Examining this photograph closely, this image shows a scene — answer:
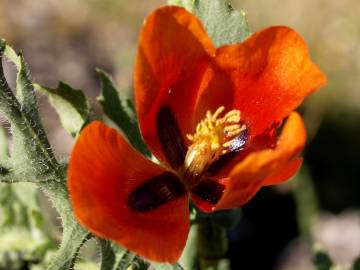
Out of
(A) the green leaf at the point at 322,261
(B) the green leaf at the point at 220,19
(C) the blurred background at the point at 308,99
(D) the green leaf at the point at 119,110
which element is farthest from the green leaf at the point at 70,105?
(C) the blurred background at the point at 308,99

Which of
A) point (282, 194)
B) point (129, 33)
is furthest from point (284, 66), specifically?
point (129, 33)

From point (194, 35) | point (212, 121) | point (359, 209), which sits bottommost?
point (359, 209)

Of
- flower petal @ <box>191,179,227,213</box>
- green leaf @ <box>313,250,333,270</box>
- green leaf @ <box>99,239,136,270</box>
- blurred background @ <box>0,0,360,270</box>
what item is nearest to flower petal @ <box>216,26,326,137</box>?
flower petal @ <box>191,179,227,213</box>

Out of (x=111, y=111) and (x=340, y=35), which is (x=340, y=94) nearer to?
(x=340, y=35)

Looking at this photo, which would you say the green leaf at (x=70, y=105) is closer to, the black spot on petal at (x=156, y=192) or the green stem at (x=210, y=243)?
the black spot on petal at (x=156, y=192)

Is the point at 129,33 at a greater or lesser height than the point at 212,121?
lesser

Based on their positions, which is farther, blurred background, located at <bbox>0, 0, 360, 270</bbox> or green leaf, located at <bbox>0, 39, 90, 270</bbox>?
blurred background, located at <bbox>0, 0, 360, 270</bbox>

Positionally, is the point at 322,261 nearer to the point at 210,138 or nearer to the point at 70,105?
the point at 210,138

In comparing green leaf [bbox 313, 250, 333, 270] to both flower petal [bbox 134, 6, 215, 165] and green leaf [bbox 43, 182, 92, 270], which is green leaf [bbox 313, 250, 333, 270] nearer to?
flower petal [bbox 134, 6, 215, 165]
